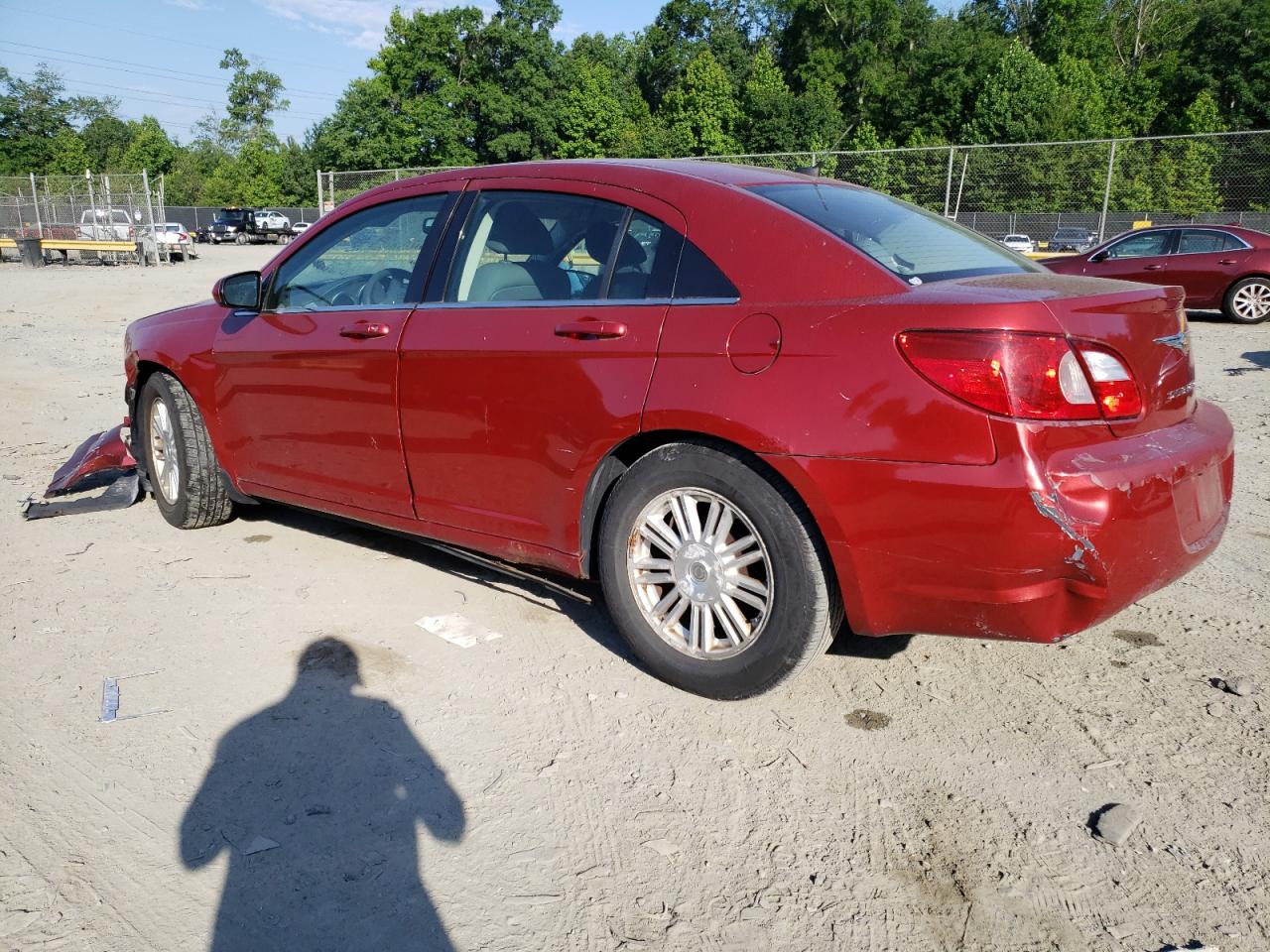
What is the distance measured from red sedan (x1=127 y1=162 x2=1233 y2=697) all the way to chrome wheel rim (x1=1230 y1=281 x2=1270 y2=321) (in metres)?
12.5

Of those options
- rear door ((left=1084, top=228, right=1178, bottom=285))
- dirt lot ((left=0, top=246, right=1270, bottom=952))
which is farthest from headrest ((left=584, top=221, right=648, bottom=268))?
rear door ((left=1084, top=228, right=1178, bottom=285))

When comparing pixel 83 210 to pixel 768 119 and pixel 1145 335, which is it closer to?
pixel 1145 335

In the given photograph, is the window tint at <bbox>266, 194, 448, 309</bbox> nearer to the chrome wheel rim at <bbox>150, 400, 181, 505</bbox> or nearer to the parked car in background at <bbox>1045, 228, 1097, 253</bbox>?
the chrome wheel rim at <bbox>150, 400, 181, 505</bbox>

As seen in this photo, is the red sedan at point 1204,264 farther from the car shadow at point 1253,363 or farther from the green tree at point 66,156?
the green tree at point 66,156

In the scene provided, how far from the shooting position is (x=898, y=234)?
3395 mm

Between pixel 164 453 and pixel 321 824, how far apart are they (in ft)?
10.6

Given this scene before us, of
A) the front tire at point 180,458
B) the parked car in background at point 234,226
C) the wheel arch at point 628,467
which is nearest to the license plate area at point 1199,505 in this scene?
the wheel arch at point 628,467

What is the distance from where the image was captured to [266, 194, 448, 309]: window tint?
4090 mm

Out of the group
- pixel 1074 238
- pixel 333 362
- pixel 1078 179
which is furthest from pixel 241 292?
pixel 1074 238

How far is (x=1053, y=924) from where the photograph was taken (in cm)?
222

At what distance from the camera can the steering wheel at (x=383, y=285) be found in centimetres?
406

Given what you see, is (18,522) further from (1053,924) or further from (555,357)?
(1053,924)

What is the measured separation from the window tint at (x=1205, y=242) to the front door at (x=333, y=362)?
532 inches

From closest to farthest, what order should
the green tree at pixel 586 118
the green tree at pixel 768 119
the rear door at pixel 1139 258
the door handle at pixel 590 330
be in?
the door handle at pixel 590 330 < the rear door at pixel 1139 258 < the green tree at pixel 768 119 < the green tree at pixel 586 118
